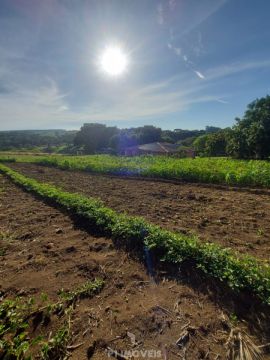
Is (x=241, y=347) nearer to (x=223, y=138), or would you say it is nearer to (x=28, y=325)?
(x=28, y=325)

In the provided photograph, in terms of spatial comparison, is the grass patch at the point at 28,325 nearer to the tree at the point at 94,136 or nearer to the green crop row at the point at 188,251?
the green crop row at the point at 188,251

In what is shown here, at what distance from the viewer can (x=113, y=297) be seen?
144 inches

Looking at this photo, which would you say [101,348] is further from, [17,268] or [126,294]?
[17,268]

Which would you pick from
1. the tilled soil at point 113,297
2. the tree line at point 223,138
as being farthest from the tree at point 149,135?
the tilled soil at point 113,297

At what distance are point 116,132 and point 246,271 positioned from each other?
2647 inches

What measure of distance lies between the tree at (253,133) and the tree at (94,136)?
40567 millimetres

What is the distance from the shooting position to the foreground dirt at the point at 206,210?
5.56m

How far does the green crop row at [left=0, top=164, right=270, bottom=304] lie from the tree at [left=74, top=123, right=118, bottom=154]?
59185 mm

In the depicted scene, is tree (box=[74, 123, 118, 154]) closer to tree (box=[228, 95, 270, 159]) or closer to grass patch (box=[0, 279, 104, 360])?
tree (box=[228, 95, 270, 159])

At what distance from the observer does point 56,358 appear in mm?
2674

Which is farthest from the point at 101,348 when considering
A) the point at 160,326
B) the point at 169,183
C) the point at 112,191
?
the point at 169,183

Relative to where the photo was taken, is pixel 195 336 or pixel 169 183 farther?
pixel 169 183

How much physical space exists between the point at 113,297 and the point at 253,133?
93.5ft

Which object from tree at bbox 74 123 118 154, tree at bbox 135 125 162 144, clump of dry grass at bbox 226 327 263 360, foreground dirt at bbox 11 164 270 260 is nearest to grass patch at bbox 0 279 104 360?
clump of dry grass at bbox 226 327 263 360
